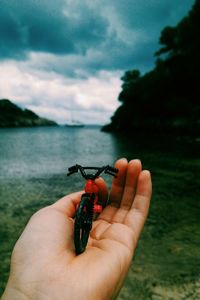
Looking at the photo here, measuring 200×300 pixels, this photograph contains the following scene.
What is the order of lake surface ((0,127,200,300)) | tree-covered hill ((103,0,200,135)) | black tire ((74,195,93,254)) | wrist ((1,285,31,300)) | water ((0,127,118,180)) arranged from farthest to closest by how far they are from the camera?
tree-covered hill ((103,0,200,135))
water ((0,127,118,180))
lake surface ((0,127,200,300))
black tire ((74,195,93,254))
wrist ((1,285,31,300))

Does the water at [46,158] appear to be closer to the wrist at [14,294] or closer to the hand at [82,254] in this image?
the hand at [82,254]

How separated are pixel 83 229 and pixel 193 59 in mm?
64230

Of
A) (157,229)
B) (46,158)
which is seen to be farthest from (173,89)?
(157,229)

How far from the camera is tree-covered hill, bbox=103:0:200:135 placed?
61.6 m

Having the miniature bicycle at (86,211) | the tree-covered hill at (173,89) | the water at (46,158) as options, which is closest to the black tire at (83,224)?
the miniature bicycle at (86,211)

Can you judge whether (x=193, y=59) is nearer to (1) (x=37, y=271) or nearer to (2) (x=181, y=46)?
(2) (x=181, y=46)

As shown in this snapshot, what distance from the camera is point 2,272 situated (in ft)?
22.0

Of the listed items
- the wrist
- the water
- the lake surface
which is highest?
the wrist

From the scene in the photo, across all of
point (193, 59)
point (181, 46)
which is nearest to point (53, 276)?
point (193, 59)

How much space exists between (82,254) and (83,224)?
1.69 feet

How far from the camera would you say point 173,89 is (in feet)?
238

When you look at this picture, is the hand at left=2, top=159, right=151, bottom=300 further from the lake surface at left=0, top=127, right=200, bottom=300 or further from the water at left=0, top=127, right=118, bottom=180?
the water at left=0, top=127, right=118, bottom=180

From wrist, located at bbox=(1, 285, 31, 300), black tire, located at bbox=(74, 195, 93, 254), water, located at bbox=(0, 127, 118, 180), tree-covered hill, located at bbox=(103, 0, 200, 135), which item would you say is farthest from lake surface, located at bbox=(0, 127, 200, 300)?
tree-covered hill, located at bbox=(103, 0, 200, 135)

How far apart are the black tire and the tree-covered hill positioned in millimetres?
62434
